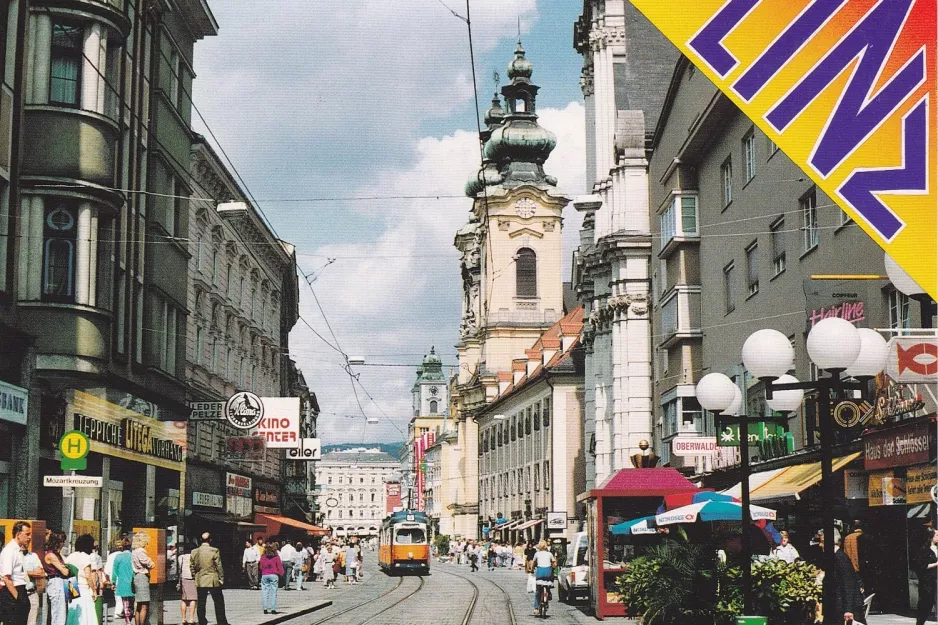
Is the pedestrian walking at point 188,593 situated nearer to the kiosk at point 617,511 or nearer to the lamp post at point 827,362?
the kiosk at point 617,511

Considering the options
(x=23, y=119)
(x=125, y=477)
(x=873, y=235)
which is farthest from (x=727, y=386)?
(x=125, y=477)

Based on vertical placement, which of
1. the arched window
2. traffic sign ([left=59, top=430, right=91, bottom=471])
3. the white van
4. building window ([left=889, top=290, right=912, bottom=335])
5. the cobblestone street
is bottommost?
the cobblestone street

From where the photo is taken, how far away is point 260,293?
57812mm

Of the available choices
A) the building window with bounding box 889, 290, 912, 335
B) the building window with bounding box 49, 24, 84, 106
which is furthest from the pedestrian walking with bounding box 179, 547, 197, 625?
the building window with bounding box 889, 290, 912, 335

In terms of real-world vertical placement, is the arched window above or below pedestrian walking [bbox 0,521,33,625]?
above

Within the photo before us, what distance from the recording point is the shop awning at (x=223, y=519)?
41.4 metres

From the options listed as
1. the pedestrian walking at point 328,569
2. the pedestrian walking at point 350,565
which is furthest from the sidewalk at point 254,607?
the pedestrian walking at point 350,565

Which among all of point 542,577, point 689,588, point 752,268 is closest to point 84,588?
point 689,588

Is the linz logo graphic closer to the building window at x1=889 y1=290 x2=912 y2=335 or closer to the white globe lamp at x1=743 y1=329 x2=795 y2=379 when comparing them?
the building window at x1=889 y1=290 x2=912 y2=335

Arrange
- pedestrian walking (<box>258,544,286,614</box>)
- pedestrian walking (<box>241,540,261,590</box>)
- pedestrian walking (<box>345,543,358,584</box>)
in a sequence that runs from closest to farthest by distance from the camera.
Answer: pedestrian walking (<box>258,544,286,614</box>)
pedestrian walking (<box>241,540,261,590</box>)
pedestrian walking (<box>345,543,358,584</box>)

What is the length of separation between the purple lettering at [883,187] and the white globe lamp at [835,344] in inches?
169

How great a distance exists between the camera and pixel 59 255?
26047 mm

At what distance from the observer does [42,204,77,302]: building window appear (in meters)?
25.8

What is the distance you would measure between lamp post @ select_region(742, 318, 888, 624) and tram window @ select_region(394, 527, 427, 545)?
58.6 metres
